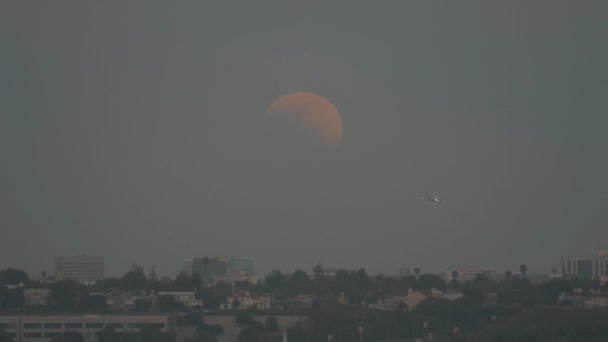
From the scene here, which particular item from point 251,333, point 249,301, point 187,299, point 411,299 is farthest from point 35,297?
point 411,299

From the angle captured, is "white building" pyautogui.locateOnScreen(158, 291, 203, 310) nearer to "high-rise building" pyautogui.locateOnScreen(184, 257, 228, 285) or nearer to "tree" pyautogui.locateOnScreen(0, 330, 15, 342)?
"tree" pyautogui.locateOnScreen(0, 330, 15, 342)

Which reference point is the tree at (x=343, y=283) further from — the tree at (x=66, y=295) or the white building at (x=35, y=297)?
the white building at (x=35, y=297)

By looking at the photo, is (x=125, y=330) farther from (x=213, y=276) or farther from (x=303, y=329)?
(x=213, y=276)

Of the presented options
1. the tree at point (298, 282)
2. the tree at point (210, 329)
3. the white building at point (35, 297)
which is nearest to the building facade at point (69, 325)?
the tree at point (210, 329)

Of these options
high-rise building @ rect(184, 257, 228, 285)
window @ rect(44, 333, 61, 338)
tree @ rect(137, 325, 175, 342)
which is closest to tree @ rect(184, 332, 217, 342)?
tree @ rect(137, 325, 175, 342)

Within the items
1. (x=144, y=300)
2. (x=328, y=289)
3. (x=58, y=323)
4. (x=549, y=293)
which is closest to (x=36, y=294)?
(x=144, y=300)
